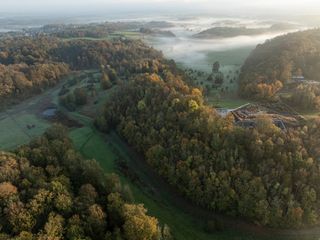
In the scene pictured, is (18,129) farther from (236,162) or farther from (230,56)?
(230,56)

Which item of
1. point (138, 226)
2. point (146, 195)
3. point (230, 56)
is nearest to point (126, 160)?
point (146, 195)

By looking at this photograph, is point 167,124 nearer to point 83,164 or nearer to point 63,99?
point 83,164

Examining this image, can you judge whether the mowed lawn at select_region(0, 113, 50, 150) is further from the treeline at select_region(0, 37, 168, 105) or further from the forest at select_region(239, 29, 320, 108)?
the forest at select_region(239, 29, 320, 108)

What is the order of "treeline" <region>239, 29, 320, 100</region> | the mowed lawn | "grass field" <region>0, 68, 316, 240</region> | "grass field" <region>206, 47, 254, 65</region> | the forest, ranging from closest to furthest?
"grass field" <region>0, 68, 316, 240</region>, the mowed lawn, the forest, "treeline" <region>239, 29, 320, 100</region>, "grass field" <region>206, 47, 254, 65</region>

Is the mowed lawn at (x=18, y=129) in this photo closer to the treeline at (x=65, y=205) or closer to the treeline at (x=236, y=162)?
the treeline at (x=65, y=205)

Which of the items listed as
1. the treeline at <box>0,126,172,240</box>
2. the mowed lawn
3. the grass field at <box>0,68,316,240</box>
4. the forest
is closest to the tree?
the treeline at <box>0,126,172,240</box>

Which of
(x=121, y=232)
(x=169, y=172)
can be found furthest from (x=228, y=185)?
(x=121, y=232)
